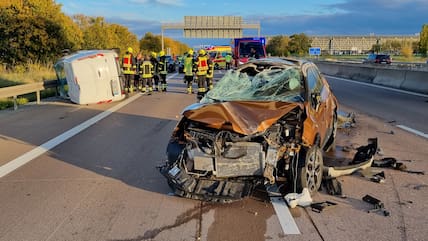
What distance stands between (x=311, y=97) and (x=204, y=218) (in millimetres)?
2212

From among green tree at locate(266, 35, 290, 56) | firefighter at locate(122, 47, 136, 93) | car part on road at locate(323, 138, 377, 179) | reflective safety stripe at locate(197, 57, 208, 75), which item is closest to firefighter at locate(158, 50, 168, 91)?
firefighter at locate(122, 47, 136, 93)

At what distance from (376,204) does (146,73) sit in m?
15.4

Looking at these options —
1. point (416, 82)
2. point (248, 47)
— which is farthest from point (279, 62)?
point (248, 47)

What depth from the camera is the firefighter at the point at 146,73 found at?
18922 millimetres

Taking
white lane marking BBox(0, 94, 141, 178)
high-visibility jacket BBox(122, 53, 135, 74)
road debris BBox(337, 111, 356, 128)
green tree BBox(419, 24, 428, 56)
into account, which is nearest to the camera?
white lane marking BBox(0, 94, 141, 178)

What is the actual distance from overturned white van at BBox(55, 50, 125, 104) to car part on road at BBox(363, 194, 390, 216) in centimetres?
1162

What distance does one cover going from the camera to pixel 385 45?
105 metres

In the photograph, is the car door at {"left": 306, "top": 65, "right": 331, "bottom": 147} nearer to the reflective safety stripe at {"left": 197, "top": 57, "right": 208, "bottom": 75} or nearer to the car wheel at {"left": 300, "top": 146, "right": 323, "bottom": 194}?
the car wheel at {"left": 300, "top": 146, "right": 323, "bottom": 194}

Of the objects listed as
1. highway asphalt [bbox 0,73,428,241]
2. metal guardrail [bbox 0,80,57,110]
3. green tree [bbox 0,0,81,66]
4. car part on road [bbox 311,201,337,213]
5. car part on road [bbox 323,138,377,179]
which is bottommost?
highway asphalt [bbox 0,73,428,241]

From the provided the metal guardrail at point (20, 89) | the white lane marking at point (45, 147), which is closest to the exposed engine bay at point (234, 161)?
the white lane marking at point (45, 147)

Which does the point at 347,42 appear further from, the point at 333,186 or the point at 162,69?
the point at 333,186

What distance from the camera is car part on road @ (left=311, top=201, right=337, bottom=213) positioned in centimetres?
486

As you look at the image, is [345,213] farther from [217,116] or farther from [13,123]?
[13,123]

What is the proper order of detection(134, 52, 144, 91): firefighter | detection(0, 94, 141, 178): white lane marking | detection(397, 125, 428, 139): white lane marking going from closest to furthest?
detection(0, 94, 141, 178): white lane marking → detection(397, 125, 428, 139): white lane marking → detection(134, 52, 144, 91): firefighter
